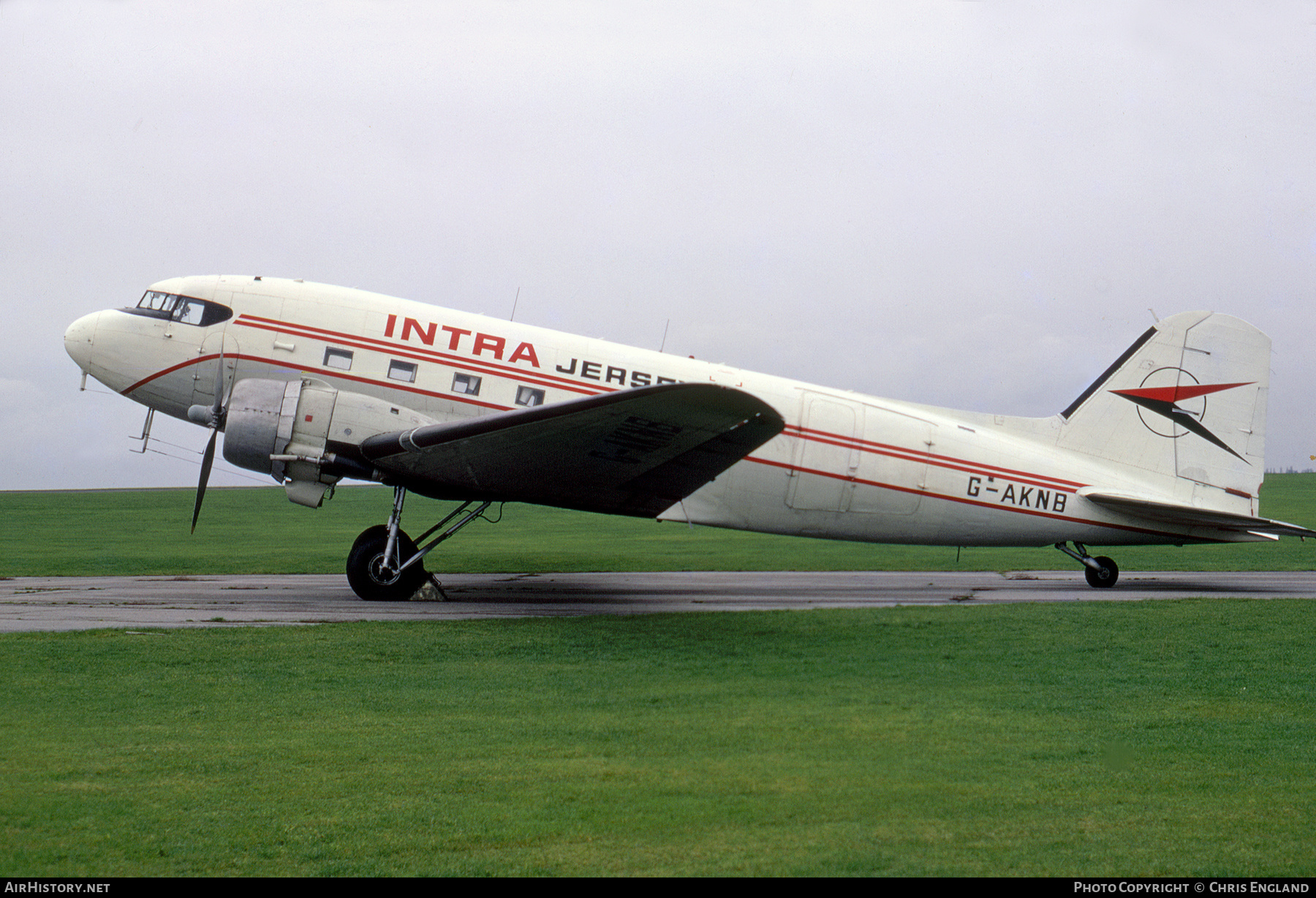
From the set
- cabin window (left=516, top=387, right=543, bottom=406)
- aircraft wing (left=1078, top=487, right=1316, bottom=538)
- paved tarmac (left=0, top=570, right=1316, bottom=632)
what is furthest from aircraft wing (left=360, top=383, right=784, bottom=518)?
aircraft wing (left=1078, top=487, right=1316, bottom=538)

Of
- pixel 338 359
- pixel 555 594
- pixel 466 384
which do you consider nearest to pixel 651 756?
pixel 466 384

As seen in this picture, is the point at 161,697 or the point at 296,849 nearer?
the point at 296,849

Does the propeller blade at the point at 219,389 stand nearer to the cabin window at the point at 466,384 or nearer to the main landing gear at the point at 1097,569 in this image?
the cabin window at the point at 466,384

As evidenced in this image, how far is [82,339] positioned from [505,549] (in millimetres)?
12809

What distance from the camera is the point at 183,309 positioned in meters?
14.2

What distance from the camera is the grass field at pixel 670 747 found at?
430 centimetres

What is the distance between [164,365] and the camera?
14211 mm

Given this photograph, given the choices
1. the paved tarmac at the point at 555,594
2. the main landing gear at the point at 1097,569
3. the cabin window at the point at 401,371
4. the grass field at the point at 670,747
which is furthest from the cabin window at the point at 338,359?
the main landing gear at the point at 1097,569

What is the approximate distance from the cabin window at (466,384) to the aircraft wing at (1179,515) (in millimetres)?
10558

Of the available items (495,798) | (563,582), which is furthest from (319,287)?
(495,798)

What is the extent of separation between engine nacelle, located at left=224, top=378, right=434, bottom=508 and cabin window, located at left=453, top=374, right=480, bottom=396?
0.84m

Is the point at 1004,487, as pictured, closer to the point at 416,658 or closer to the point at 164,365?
the point at 416,658

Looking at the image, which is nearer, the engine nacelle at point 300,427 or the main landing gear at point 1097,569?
the engine nacelle at point 300,427

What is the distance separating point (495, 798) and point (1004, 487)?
12.9m
